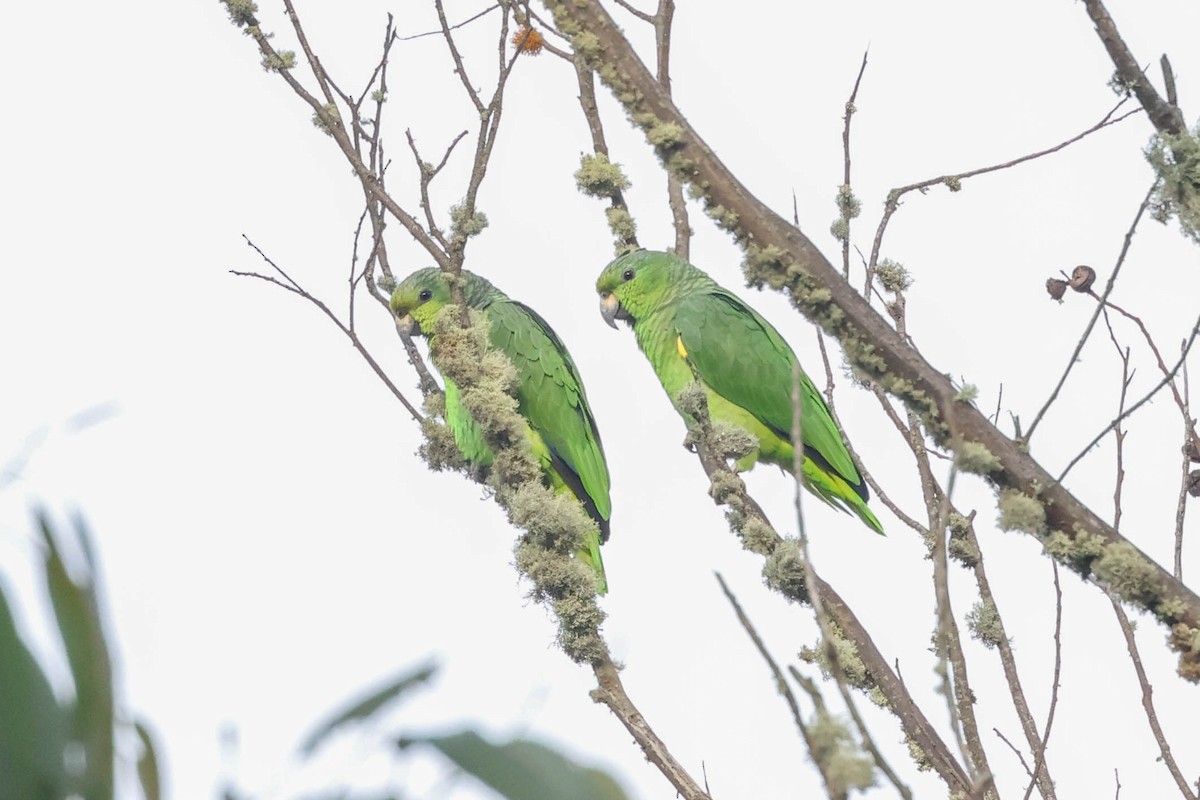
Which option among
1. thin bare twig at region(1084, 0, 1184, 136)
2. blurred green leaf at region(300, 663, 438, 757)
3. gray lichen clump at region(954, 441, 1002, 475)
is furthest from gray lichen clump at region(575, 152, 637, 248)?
blurred green leaf at region(300, 663, 438, 757)

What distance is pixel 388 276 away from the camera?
4.22 metres

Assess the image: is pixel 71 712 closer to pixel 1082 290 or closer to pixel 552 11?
pixel 552 11

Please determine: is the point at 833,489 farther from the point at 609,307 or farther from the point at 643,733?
the point at 643,733

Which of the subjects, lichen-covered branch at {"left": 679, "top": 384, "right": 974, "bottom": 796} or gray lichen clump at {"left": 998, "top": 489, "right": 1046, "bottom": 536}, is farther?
lichen-covered branch at {"left": 679, "top": 384, "right": 974, "bottom": 796}

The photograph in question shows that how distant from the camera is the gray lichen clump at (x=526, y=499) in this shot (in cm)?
337

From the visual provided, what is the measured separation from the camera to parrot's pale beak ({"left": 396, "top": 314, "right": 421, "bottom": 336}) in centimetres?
535

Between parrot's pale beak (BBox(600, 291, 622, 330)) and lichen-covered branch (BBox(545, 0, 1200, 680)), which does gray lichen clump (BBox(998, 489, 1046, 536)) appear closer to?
lichen-covered branch (BBox(545, 0, 1200, 680))

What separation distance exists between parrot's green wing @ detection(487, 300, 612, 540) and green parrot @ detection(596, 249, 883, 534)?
0.65 meters

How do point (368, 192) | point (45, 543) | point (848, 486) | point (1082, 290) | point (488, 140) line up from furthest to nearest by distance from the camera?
point (848, 486) < point (368, 192) < point (488, 140) < point (1082, 290) < point (45, 543)

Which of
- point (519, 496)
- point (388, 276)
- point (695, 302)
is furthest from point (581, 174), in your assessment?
point (695, 302)

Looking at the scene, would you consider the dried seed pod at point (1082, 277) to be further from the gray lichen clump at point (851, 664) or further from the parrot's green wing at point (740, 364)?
the parrot's green wing at point (740, 364)

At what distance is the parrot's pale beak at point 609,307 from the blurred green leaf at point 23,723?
5.40m

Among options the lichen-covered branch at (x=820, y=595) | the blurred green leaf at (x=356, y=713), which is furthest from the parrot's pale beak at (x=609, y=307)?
the blurred green leaf at (x=356, y=713)

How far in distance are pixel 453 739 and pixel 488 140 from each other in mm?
2902
